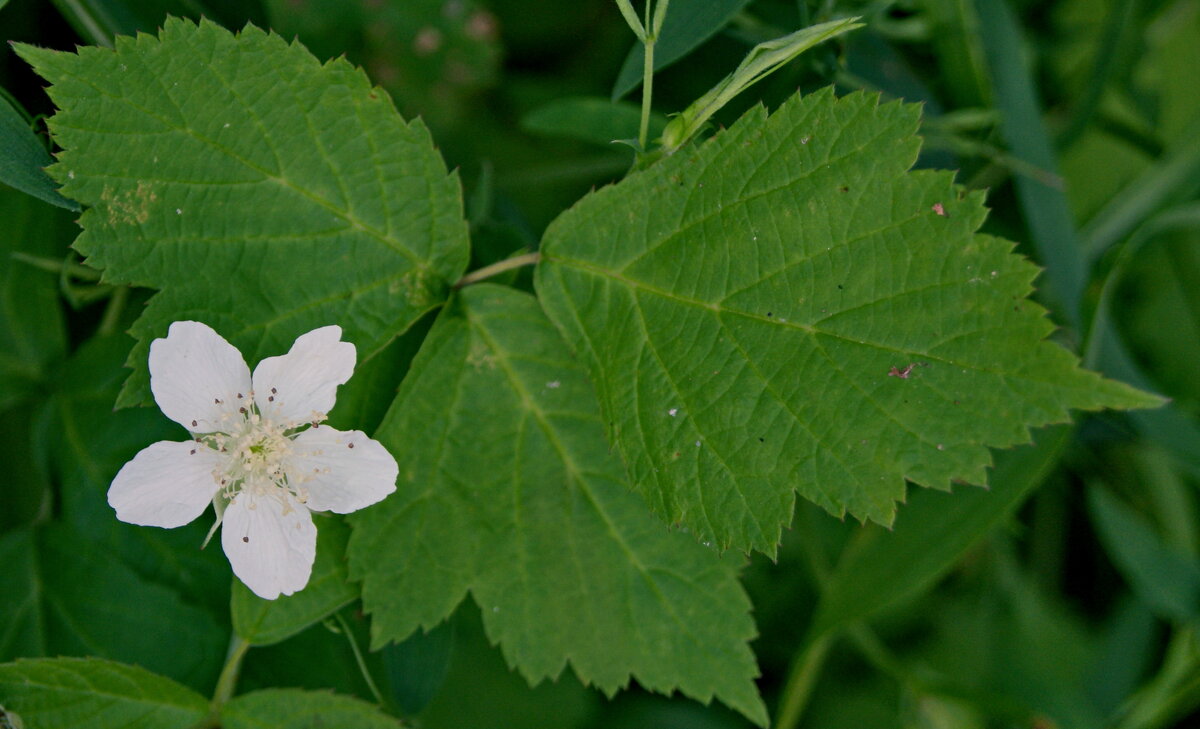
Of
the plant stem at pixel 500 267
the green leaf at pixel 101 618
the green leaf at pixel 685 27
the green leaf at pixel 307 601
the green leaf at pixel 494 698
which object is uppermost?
the green leaf at pixel 685 27

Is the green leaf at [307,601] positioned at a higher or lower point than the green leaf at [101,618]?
higher

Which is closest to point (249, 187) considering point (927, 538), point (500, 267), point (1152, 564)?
point (500, 267)

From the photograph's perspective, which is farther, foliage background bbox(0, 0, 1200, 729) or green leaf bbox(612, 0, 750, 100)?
foliage background bbox(0, 0, 1200, 729)

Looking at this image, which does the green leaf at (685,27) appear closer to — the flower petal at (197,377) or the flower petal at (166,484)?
the flower petal at (197,377)

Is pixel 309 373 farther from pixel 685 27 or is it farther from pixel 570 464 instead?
pixel 685 27

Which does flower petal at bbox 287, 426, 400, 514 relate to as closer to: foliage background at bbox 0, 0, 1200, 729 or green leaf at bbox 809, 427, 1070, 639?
foliage background at bbox 0, 0, 1200, 729

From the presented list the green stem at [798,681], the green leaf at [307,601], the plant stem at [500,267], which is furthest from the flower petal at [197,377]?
the green stem at [798,681]

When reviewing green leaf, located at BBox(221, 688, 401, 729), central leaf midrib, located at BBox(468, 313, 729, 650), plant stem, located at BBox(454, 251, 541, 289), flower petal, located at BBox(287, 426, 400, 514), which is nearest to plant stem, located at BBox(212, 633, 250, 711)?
green leaf, located at BBox(221, 688, 401, 729)

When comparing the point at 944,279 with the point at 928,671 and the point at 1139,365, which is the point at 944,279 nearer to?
the point at 928,671
